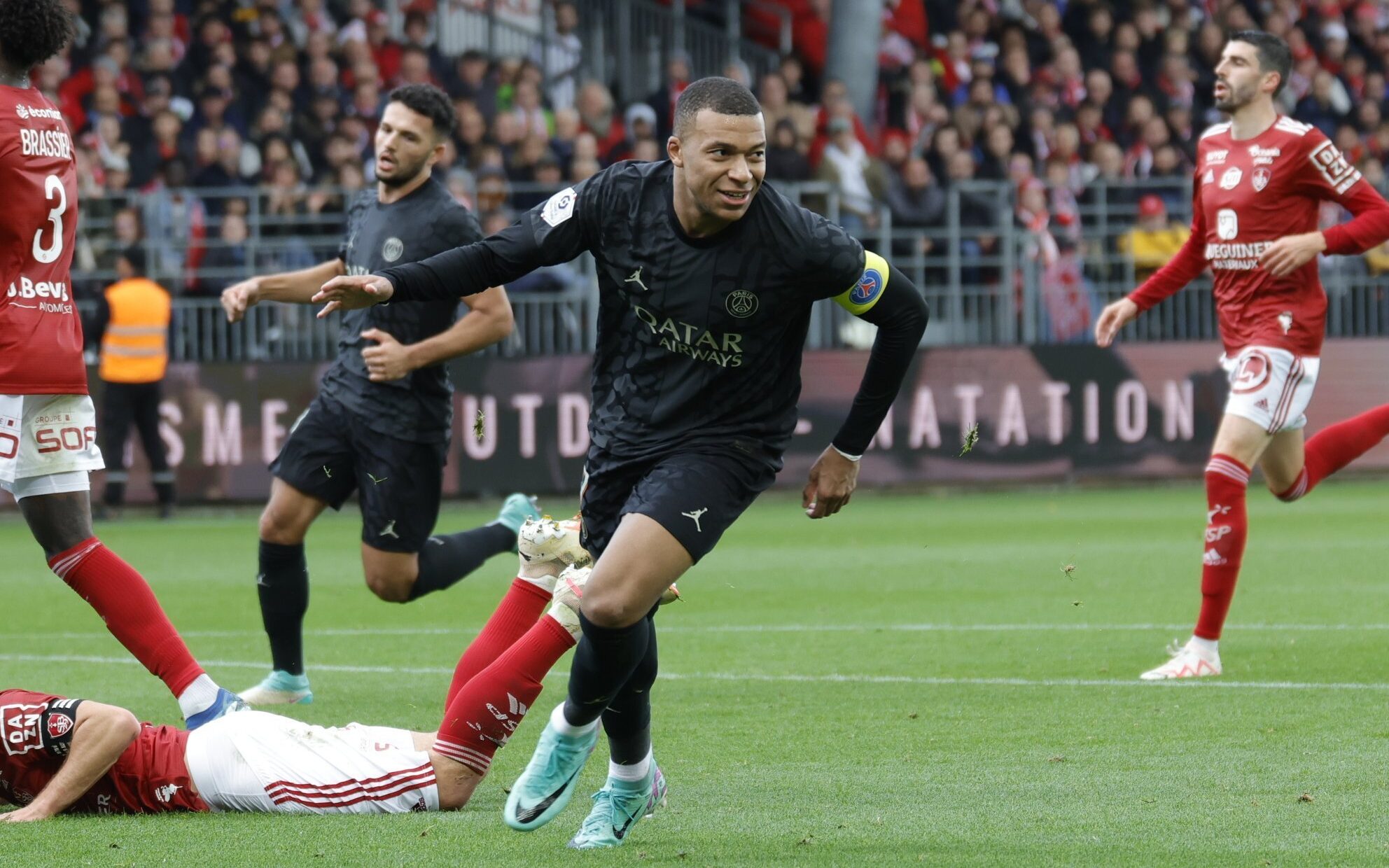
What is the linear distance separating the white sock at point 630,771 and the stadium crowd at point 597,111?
474 inches

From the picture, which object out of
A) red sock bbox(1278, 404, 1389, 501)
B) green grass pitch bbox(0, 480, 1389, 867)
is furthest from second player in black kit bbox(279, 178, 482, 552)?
red sock bbox(1278, 404, 1389, 501)

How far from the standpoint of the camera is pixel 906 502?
→ 58.0 feet

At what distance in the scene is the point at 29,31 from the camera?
5.95m

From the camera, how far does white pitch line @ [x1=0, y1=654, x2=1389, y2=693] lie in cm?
719

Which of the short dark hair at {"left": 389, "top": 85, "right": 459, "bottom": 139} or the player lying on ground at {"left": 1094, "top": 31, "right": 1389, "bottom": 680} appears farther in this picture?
the player lying on ground at {"left": 1094, "top": 31, "right": 1389, "bottom": 680}

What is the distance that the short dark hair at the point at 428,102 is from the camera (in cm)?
738

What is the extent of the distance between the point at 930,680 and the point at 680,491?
3.00m

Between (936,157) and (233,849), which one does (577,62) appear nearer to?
(936,157)

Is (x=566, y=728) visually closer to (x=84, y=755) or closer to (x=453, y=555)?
(x=84, y=755)

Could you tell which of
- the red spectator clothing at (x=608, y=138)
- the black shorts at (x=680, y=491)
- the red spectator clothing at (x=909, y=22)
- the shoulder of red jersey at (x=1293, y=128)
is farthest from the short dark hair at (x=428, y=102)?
the red spectator clothing at (x=909, y=22)

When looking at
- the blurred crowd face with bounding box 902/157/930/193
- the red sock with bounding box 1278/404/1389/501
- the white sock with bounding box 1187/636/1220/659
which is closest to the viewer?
the white sock with bounding box 1187/636/1220/659

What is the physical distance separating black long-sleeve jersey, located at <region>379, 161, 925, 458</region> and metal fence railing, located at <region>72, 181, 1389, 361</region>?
11.8 meters

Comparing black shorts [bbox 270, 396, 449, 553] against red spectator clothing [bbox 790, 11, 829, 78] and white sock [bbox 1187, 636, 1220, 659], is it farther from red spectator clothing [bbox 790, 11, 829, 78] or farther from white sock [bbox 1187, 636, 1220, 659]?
red spectator clothing [bbox 790, 11, 829, 78]

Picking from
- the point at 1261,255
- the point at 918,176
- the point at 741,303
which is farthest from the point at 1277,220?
the point at 918,176
